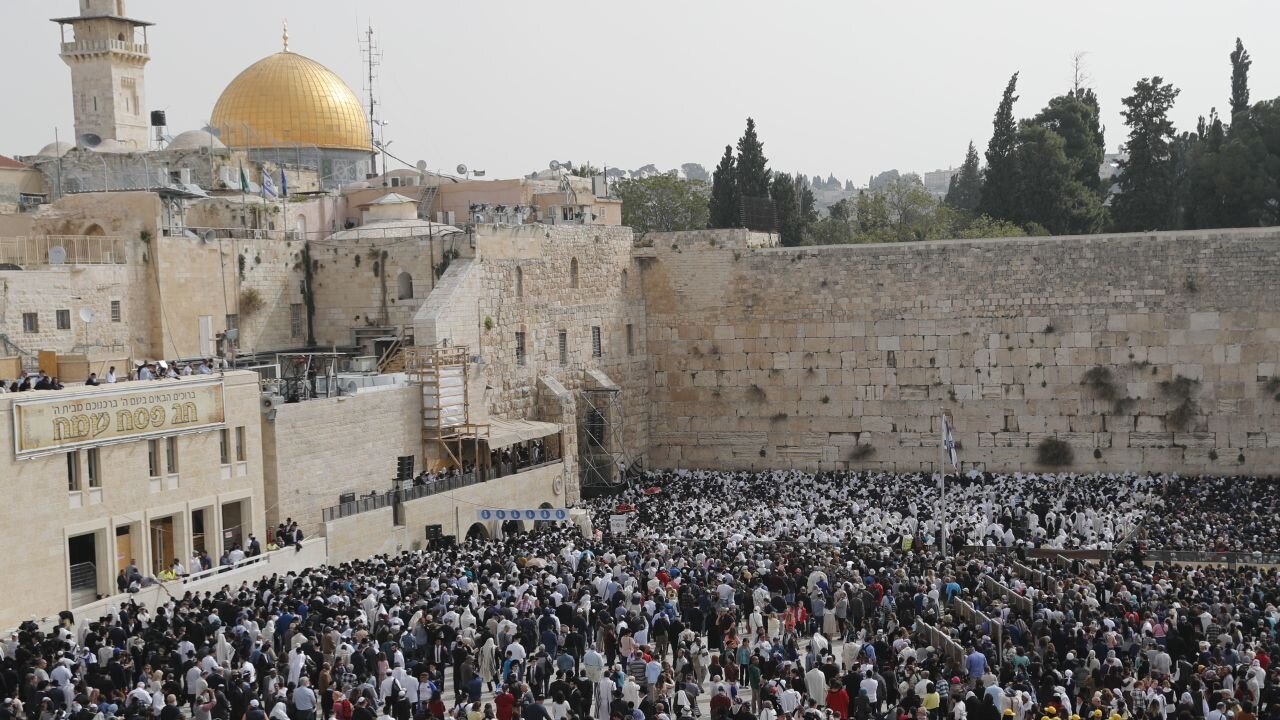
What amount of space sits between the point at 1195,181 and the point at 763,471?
15719mm

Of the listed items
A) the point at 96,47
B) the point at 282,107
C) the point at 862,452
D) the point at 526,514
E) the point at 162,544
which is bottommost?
the point at 862,452

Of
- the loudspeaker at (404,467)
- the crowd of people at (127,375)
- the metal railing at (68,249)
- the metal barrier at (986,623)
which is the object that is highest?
the metal railing at (68,249)

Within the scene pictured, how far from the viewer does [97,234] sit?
89.2ft

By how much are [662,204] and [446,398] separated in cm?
2980

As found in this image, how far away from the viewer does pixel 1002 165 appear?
42938 millimetres

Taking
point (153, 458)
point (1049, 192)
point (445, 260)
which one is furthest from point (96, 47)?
point (1049, 192)

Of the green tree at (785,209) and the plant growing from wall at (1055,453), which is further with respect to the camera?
the green tree at (785,209)

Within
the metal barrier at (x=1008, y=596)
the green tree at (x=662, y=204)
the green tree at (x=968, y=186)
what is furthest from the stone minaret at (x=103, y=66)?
the green tree at (x=968, y=186)

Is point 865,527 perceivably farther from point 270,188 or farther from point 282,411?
point 270,188

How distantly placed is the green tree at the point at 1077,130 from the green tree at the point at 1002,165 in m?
2.26

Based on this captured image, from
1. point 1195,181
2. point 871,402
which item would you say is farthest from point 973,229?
point 871,402

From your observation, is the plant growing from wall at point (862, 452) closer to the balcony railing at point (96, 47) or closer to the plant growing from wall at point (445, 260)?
the plant growing from wall at point (445, 260)

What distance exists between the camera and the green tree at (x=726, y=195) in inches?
1746

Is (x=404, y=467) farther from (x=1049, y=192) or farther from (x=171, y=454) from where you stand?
(x=1049, y=192)
